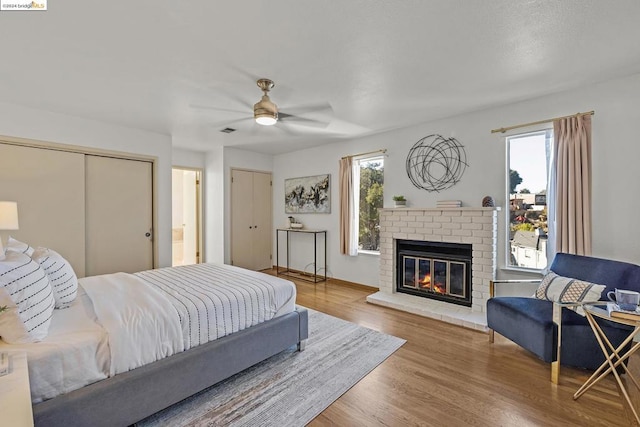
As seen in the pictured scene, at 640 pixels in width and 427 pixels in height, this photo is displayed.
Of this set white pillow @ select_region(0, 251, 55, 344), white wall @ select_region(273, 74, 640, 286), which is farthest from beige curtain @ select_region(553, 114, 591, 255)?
white pillow @ select_region(0, 251, 55, 344)

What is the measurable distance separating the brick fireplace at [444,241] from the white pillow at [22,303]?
11.1 feet

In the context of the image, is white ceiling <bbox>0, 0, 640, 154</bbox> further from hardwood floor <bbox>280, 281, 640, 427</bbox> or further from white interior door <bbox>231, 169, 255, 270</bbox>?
hardwood floor <bbox>280, 281, 640, 427</bbox>

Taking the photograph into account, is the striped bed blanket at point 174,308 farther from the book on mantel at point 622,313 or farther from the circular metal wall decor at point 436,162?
the circular metal wall decor at point 436,162

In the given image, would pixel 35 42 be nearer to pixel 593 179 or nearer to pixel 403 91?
pixel 403 91

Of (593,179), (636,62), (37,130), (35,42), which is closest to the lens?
(35,42)

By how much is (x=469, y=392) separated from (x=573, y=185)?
7.41ft

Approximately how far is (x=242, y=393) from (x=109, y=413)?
2.61 ft

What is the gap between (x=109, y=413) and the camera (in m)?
1.58

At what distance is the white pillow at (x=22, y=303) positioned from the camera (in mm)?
1419

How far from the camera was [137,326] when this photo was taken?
5.70 feet

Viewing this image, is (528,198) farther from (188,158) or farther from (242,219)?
(188,158)

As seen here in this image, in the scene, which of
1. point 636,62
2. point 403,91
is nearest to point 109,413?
point 403,91

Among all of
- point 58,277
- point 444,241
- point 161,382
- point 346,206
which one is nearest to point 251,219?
point 346,206

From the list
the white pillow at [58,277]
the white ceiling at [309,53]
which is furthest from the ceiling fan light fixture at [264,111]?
the white pillow at [58,277]
